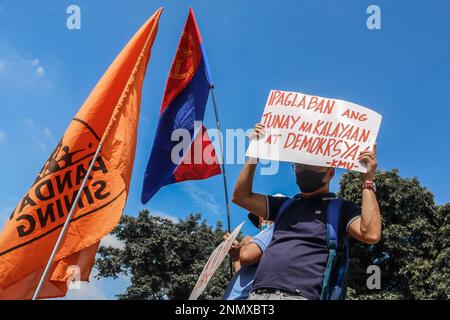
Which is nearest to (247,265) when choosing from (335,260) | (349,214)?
(335,260)

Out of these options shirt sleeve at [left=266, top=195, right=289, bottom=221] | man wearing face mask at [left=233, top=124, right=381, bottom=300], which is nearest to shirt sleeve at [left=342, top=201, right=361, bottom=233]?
man wearing face mask at [left=233, top=124, right=381, bottom=300]

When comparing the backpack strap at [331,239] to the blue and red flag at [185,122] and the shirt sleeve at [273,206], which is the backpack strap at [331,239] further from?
the blue and red flag at [185,122]

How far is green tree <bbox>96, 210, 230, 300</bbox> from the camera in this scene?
2295 cm

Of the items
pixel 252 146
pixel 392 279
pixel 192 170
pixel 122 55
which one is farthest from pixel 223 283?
pixel 252 146

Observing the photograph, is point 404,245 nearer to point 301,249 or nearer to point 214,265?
point 214,265

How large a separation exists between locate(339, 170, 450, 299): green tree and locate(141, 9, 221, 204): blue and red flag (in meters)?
11.5

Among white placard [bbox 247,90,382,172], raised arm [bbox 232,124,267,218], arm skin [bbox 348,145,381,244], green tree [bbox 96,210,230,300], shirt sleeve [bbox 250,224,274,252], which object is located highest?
white placard [bbox 247,90,382,172]

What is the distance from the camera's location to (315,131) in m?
2.75

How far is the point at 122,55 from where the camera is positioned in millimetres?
4574

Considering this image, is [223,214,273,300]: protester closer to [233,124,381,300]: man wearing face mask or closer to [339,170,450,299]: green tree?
[233,124,381,300]: man wearing face mask

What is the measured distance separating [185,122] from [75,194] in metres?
2.14

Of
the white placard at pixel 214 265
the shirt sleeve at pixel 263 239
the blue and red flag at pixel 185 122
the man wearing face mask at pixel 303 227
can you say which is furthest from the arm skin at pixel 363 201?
the blue and red flag at pixel 185 122

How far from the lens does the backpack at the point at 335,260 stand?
2.25m
